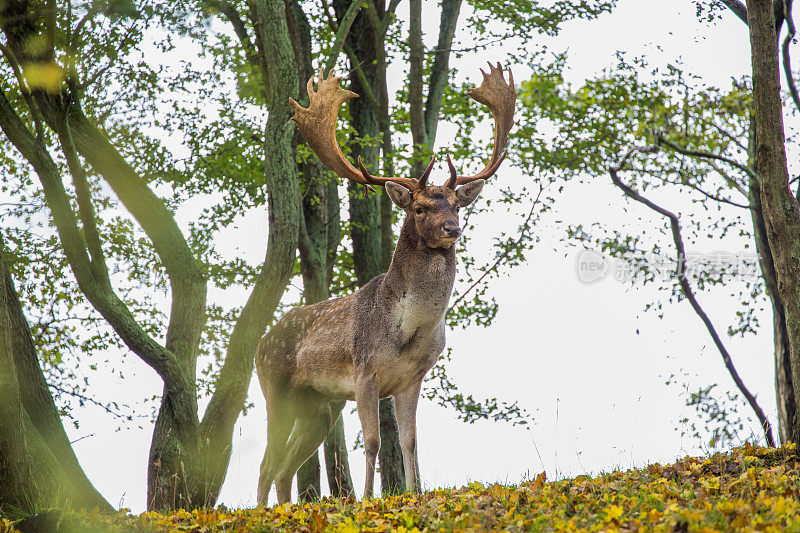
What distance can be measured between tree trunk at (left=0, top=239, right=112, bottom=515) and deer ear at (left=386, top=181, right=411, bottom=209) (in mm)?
3735

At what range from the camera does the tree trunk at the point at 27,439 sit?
712 cm

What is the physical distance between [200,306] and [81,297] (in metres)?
Result: 5.12

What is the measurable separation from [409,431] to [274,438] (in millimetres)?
1884

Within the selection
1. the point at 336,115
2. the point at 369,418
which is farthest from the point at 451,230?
the point at 336,115

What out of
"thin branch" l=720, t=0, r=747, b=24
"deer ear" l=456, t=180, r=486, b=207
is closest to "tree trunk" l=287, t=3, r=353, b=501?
"deer ear" l=456, t=180, r=486, b=207

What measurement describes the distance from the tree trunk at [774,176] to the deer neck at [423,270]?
3.07 meters

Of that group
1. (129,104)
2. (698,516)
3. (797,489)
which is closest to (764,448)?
(797,489)

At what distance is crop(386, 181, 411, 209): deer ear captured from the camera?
7.43 meters

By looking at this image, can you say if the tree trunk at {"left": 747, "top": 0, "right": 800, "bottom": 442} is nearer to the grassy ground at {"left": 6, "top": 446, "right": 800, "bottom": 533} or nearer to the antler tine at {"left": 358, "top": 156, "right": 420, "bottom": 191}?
the grassy ground at {"left": 6, "top": 446, "right": 800, "bottom": 533}

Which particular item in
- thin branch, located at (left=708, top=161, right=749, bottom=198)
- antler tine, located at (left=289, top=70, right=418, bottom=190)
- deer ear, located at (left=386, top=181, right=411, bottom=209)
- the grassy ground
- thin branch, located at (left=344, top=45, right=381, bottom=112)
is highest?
thin branch, located at (left=344, top=45, right=381, bottom=112)

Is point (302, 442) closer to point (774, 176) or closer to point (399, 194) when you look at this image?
point (399, 194)

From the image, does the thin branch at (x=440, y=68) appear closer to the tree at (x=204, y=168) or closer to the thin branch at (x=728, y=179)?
the tree at (x=204, y=168)

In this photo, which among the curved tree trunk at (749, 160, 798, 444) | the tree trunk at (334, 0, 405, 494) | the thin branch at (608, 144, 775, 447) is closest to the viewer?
the curved tree trunk at (749, 160, 798, 444)

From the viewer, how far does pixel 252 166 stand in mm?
14258
